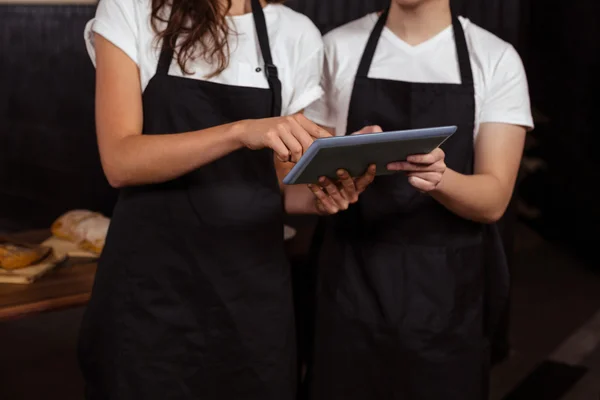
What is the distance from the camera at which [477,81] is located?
179cm

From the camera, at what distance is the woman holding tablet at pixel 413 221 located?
177 cm

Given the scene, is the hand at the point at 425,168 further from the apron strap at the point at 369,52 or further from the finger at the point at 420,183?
the apron strap at the point at 369,52

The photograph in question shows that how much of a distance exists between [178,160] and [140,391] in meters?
0.50

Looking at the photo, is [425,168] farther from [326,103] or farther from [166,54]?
[166,54]

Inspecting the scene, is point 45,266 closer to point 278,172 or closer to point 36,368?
point 278,172

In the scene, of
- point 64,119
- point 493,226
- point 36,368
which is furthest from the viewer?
point 36,368

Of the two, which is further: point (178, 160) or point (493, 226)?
point (493, 226)

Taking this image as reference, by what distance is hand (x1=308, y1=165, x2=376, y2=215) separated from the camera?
1545mm

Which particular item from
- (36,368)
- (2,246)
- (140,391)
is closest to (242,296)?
(140,391)

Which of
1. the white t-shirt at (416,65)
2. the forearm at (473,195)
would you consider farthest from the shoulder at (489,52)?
the forearm at (473,195)

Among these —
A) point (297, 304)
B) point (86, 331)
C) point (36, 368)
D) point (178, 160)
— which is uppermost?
point (178, 160)

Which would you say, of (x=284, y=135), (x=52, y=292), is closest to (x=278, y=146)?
(x=284, y=135)

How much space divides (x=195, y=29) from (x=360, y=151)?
48 centimetres

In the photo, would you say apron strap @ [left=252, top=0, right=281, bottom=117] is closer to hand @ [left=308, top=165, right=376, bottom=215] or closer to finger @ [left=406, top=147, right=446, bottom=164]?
hand @ [left=308, top=165, right=376, bottom=215]
